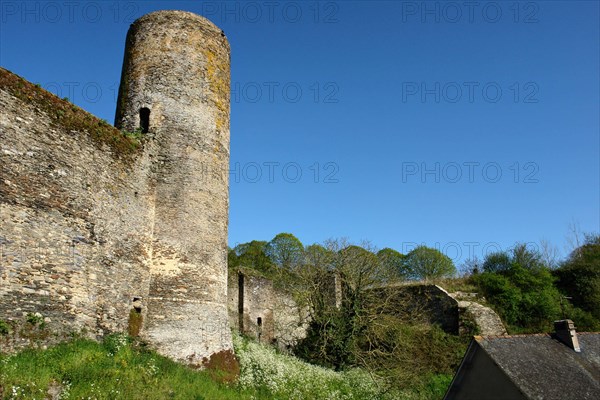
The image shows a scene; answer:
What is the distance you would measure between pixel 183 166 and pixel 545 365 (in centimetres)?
957

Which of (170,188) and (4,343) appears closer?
→ (4,343)

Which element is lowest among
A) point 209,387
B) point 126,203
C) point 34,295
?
point 209,387

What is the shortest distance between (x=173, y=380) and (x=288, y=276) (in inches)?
419

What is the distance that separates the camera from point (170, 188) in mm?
12594

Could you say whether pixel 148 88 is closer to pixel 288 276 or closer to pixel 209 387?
pixel 209 387

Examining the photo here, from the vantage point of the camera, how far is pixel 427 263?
4325cm

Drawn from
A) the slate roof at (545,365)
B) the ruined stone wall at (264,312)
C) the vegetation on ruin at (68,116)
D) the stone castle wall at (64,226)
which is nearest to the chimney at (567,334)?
the slate roof at (545,365)

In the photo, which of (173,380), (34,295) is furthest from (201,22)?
(173,380)

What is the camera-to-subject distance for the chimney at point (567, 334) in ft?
39.7

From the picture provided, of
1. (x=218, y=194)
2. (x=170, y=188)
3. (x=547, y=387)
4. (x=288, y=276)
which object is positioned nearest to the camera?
(x=547, y=387)

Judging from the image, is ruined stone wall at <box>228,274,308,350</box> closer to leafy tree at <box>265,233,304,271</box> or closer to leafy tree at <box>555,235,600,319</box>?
leafy tree at <box>555,235,600,319</box>

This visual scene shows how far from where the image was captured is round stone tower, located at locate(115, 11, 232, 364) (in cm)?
1177

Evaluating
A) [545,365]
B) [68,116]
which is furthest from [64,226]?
[545,365]

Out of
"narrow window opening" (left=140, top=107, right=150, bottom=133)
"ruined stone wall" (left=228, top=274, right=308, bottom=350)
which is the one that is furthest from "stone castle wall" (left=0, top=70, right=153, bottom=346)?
"ruined stone wall" (left=228, top=274, right=308, bottom=350)
